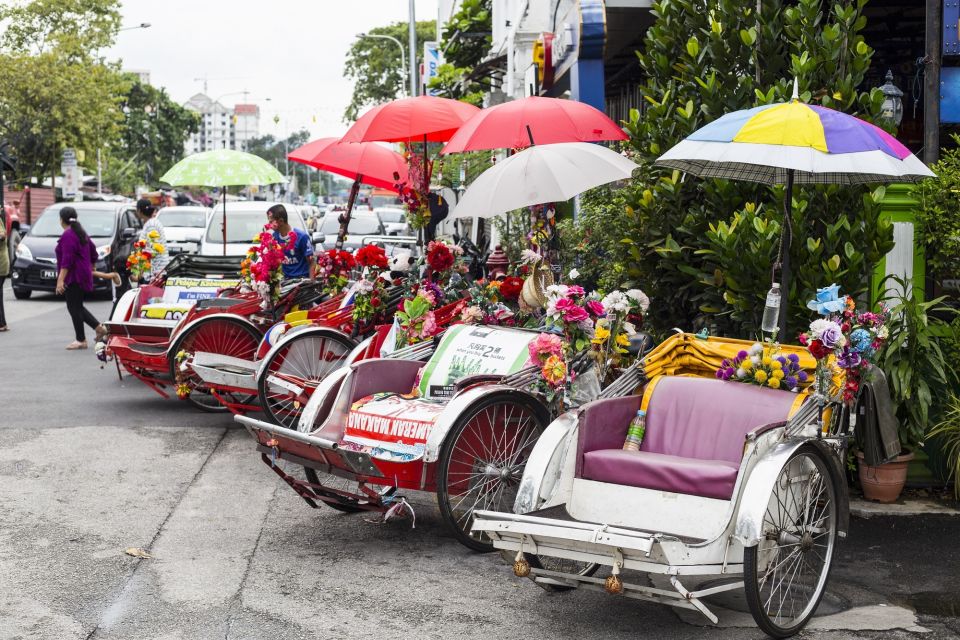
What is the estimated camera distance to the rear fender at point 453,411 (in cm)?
587

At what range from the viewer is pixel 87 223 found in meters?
21.7

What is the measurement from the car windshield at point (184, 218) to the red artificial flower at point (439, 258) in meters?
16.0

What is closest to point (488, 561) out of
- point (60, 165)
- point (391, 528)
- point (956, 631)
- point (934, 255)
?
point (391, 528)

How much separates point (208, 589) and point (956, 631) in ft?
11.7

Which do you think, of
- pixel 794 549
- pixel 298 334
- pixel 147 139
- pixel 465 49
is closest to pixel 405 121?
pixel 298 334

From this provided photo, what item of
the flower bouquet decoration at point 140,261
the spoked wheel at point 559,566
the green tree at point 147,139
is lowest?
the spoked wheel at point 559,566

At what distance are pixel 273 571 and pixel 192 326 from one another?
428 cm

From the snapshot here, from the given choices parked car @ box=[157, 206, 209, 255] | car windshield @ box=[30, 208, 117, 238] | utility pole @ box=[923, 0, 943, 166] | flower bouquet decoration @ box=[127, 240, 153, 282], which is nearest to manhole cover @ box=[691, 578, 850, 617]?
utility pole @ box=[923, 0, 943, 166]

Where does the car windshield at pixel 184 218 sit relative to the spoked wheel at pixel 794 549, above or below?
above

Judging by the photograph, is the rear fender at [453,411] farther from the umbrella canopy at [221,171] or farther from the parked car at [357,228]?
the parked car at [357,228]

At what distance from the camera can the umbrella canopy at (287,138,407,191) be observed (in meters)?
11.3

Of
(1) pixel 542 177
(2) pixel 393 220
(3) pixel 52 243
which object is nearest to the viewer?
(1) pixel 542 177

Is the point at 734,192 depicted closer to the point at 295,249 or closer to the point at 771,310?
the point at 771,310

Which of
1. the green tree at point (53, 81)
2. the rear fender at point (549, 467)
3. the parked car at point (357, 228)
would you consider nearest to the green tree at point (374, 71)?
the green tree at point (53, 81)
